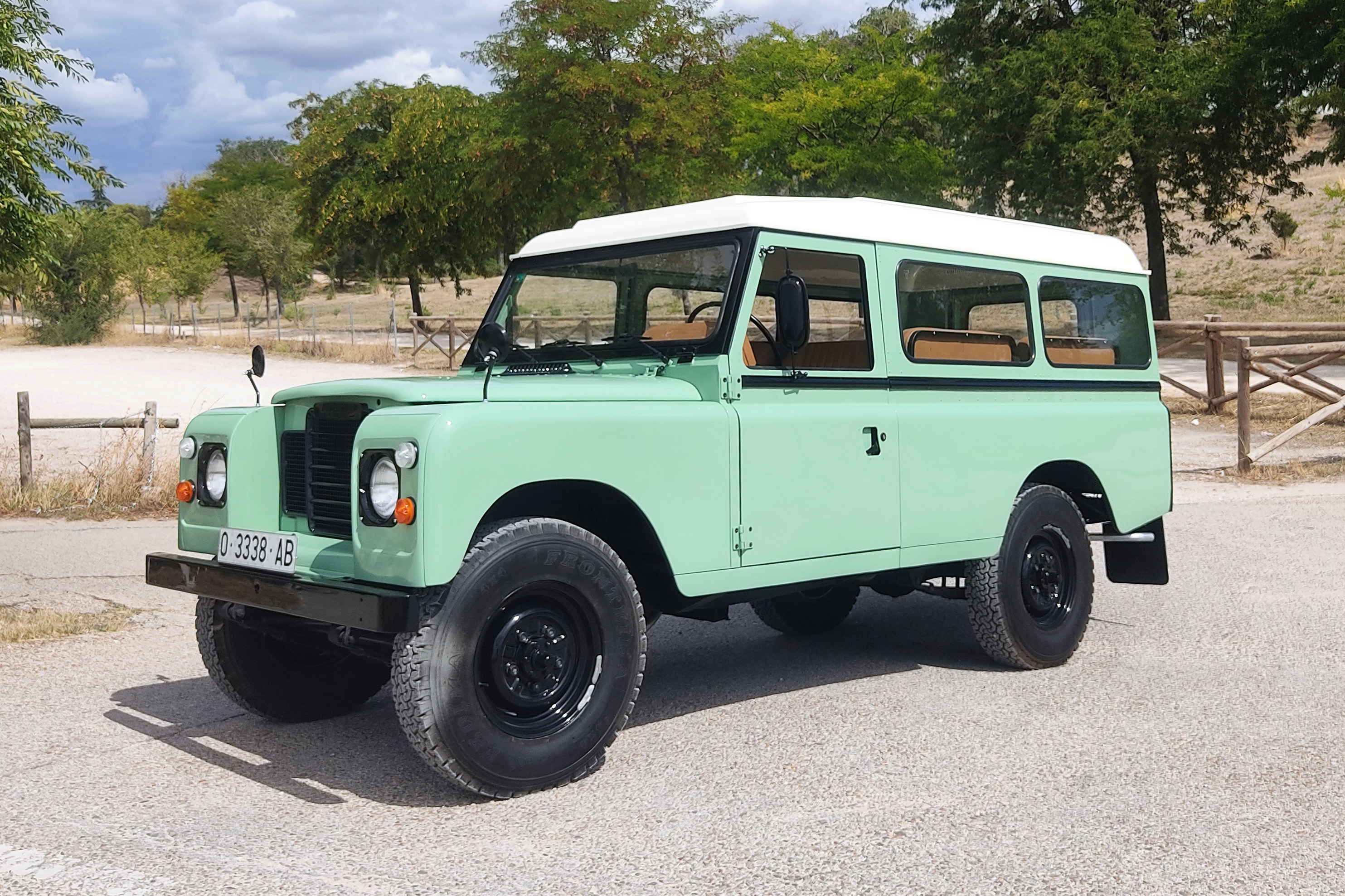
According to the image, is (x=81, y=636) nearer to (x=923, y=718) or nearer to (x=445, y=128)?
(x=923, y=718)

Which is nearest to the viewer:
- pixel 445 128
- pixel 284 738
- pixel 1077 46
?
pixel 284 738

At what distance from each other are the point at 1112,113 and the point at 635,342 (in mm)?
30026

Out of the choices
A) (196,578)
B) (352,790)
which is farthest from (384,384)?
(352,790)

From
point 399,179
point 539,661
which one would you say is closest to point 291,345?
point 399,179

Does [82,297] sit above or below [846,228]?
above

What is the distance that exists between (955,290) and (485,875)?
3835 millimetres

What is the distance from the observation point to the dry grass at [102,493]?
11.9 metres

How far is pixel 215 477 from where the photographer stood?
5.35 metres

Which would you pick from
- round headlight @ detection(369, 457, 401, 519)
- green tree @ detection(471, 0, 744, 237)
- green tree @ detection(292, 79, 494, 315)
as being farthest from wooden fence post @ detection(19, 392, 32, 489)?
green tree @ detection(292, 79, 494, 315)

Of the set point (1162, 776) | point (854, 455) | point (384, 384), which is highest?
point (384, 384)

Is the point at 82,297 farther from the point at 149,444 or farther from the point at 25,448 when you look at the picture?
the point at 149,444

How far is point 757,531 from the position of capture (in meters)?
5.34

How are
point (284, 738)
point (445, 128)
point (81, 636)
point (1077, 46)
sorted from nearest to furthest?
point (284, 738), point (81, 636), point (1077, 46), point (445, 128)

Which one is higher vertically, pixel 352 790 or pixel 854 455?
pixel 854 455
